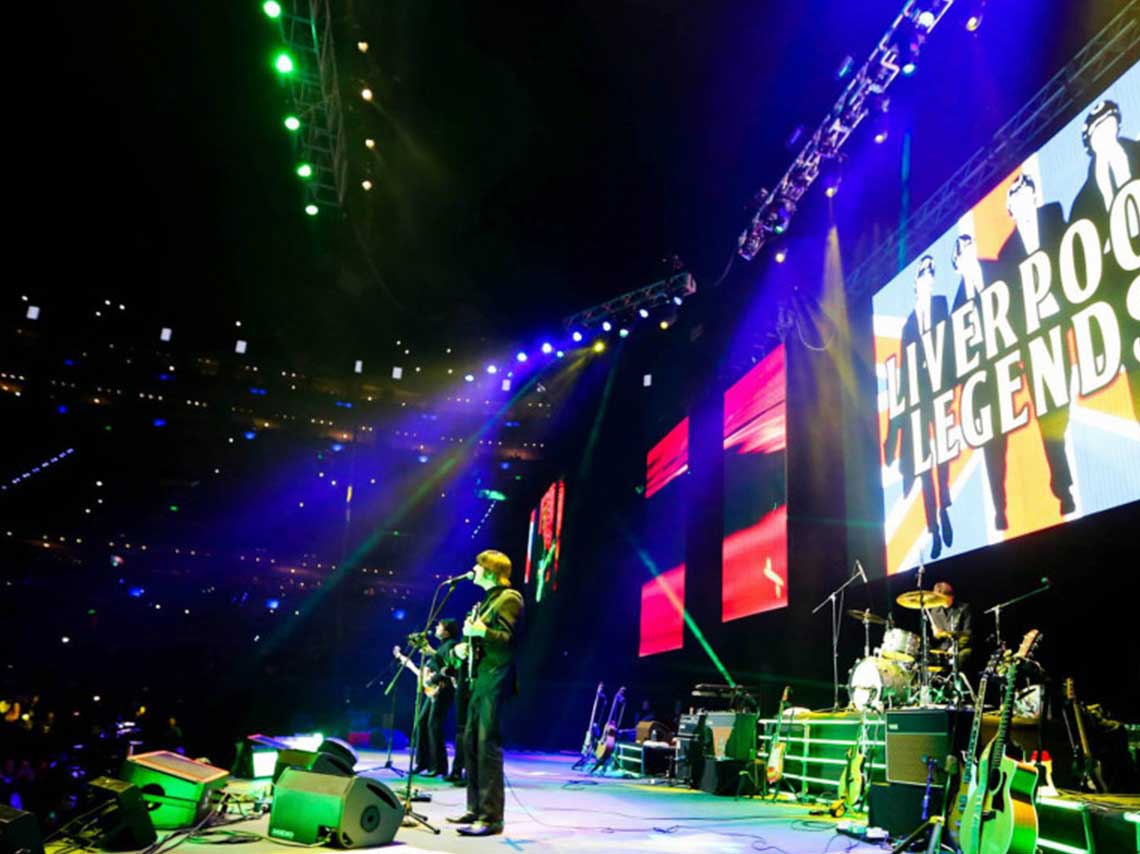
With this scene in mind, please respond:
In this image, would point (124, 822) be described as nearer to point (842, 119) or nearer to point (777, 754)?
point (777, 754)

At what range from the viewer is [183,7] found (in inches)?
352

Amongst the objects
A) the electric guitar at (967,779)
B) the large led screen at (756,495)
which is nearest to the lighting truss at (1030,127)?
the large led screen at (756,495)

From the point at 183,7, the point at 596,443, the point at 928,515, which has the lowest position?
the point at 928,515

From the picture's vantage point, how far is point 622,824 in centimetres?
490

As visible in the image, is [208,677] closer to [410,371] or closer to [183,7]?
[410,371]

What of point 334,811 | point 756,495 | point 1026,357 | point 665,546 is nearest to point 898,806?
point 334,811

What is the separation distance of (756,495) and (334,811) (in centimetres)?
772

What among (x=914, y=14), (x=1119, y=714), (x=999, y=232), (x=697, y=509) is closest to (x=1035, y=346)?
(x=999, y=232)

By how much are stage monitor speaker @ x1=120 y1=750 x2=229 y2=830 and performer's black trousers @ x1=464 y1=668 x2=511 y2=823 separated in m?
1.40

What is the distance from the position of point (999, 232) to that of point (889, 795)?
4573 mm

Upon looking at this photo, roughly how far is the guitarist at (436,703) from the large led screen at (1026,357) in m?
4.54

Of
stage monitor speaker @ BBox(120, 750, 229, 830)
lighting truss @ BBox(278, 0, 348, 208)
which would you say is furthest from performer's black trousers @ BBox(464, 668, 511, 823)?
lighting truss @ BBox(278, 0, 348, 208)

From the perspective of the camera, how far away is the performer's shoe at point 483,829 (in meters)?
4.11

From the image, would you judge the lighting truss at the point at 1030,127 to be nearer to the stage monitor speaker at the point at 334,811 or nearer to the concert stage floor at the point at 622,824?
the concert stage floor at the point at 622,824
